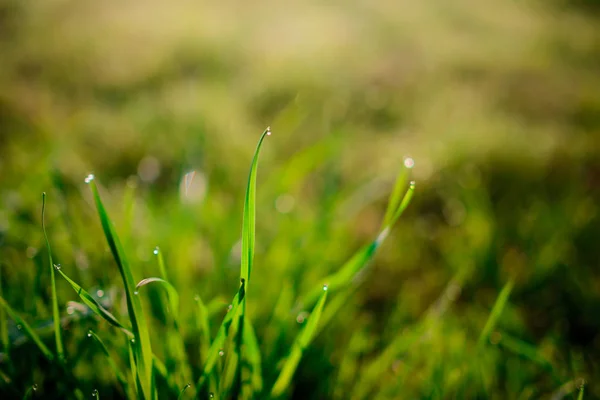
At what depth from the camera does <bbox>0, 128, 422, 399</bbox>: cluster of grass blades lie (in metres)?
0.34

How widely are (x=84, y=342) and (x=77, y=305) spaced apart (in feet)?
0.14

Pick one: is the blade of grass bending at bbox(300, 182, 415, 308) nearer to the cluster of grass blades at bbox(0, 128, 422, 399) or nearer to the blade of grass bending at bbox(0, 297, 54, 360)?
the cluster of grass blades at bbox(0, 128, 422, 399)

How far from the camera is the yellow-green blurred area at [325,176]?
0.50 meters

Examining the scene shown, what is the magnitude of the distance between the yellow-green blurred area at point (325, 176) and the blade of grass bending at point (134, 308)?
74 mm

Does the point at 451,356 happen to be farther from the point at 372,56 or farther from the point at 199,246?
the point at 372,56

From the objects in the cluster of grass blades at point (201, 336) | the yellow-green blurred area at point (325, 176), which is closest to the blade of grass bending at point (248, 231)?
the cluster of grass blades at point (201, 336)

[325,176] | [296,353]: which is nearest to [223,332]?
[296,353]

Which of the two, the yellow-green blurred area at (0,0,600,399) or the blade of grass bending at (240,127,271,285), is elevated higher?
the blade of grass bending at (240,127,271,285)

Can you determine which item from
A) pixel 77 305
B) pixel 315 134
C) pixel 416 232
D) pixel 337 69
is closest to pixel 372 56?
pixel 337 69

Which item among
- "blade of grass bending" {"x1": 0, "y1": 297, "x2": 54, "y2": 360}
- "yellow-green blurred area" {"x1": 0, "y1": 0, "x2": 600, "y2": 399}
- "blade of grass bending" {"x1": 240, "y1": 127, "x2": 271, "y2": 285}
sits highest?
"blade of grass bending" {"x1": 240, "y1": 127, "x2": 271, "y2": 285}

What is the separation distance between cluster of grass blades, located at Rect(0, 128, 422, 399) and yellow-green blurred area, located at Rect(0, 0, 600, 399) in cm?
2

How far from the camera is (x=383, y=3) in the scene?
1394 millimetres

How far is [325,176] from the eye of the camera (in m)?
0.71

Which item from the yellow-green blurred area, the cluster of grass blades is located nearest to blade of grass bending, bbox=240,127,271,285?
the cluster of grass blades
